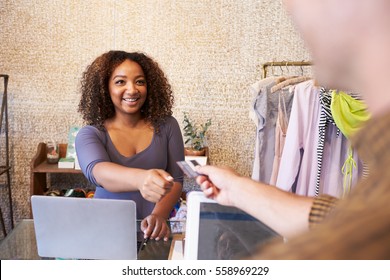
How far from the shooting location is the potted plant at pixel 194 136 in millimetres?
2381

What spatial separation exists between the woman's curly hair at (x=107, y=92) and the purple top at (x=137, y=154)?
0.04m

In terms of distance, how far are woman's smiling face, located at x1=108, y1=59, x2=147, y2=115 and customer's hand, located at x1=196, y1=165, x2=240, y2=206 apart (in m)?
0.63

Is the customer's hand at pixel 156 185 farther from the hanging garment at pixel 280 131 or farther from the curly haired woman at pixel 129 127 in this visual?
the hanging garment at pixel 280 131

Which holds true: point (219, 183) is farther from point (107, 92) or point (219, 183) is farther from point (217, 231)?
point (107, 92)

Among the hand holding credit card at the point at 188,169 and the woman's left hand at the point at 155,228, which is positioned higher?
the hand holding credit card at the point at 188,169

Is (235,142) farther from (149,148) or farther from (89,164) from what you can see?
(89,164)

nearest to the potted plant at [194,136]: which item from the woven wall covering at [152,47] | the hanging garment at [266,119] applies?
the woven wall covering at [152,47]

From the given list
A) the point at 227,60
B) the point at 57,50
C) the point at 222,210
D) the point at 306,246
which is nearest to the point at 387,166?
the point at 306,246

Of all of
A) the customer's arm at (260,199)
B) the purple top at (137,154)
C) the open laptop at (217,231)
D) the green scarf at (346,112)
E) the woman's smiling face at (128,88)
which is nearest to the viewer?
the customer's arm at (260,199)

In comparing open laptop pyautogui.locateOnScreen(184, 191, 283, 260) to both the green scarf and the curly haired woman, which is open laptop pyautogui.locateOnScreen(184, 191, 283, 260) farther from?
the green scarf

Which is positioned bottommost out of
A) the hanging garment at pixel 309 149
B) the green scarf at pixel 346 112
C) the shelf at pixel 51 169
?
the shelf at pixel 51 169

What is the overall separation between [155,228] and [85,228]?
196 millimetres

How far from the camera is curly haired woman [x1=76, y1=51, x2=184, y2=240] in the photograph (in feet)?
4.22

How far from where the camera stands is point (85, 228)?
1.00 metres
